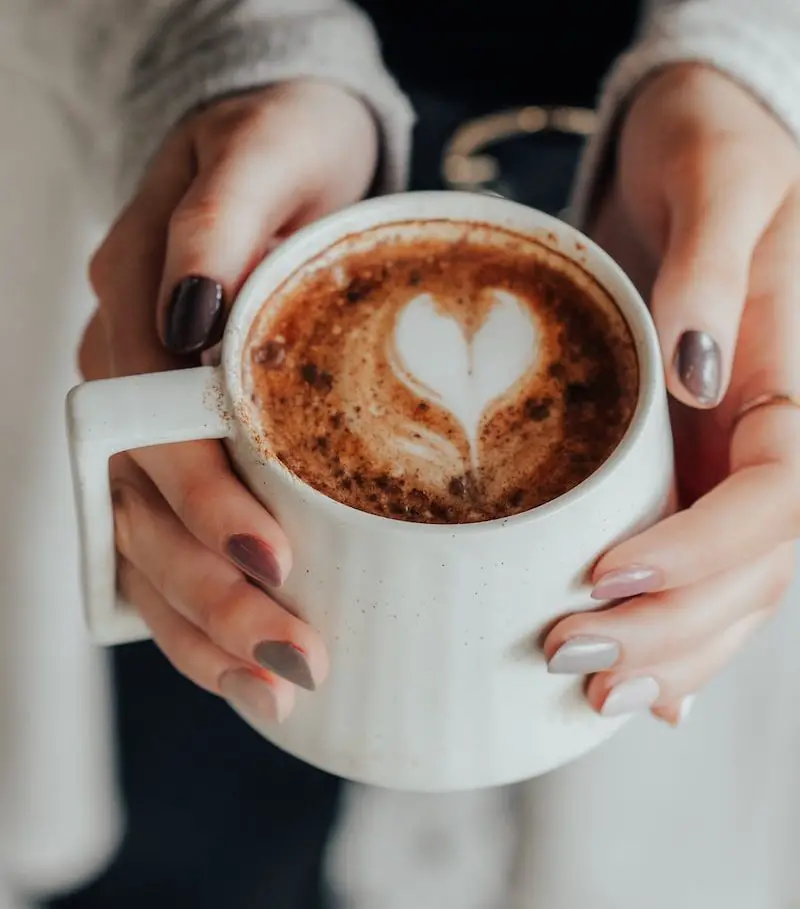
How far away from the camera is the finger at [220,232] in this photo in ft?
1.56

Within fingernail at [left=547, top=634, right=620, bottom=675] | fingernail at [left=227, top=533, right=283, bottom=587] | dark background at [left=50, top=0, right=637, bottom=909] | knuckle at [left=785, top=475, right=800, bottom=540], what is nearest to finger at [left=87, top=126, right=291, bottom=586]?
fingernail at [left=227, top=533, right=283, bottom=587]

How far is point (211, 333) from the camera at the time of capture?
0.47 metres

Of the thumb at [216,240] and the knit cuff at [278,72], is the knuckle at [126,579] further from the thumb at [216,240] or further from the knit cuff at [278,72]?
the knit cuff at [278,72]

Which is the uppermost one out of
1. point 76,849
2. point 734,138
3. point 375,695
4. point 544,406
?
point 734,138

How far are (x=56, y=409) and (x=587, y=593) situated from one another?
60 centimetres

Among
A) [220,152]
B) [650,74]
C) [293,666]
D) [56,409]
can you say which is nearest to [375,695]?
[293,666]

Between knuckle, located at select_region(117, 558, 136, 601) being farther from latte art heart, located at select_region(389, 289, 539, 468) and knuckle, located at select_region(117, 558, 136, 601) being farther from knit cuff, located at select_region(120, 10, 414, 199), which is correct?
knit cuff, located at select_region(120, 10, 414, 199)

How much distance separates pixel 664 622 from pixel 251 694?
0.60 ft

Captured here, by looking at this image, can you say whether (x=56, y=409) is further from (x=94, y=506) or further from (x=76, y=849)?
(x=94, y=506)

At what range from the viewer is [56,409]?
896mm

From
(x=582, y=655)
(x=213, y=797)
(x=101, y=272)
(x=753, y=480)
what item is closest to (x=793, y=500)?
(x=753, y=480)

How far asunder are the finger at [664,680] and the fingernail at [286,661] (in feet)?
0.41

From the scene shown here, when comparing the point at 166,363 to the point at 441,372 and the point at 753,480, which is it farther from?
the point at 753,480

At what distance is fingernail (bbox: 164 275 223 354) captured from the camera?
0.47m
